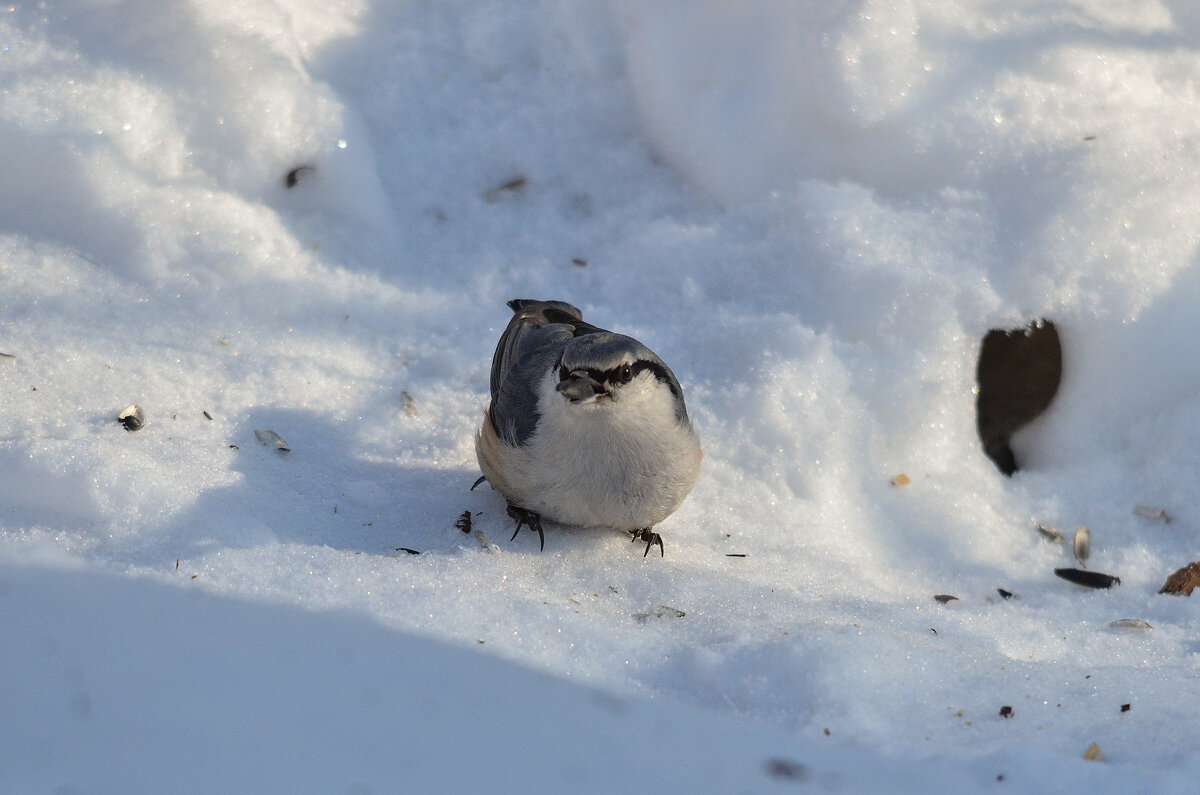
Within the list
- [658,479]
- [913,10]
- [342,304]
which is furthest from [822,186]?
[342,304]

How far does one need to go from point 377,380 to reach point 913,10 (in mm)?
2430

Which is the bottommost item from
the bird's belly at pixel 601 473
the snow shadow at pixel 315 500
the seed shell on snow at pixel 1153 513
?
the snow shadow at pixel 315 500

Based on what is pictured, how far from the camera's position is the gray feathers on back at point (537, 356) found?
2.62 m

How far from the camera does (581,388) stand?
8.41ft

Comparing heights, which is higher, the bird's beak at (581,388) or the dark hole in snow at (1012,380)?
the dark hole in snow at (1012,380)

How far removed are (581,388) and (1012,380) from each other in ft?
5.89

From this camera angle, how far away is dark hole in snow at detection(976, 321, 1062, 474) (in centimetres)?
353

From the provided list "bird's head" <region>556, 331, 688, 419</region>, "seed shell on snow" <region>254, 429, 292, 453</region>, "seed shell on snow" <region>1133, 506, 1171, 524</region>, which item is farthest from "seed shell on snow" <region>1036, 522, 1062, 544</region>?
"seed shell on snow" <region>254, 429, 292, 453</region>

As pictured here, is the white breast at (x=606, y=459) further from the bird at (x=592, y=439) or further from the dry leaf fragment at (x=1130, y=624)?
the dry leaf fragment at (x=1130, y=624)

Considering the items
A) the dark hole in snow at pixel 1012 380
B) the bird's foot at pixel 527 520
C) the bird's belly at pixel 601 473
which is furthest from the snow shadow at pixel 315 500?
the dark hole in snow at pixel 1012 380

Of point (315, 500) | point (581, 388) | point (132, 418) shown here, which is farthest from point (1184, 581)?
point (132, 418)

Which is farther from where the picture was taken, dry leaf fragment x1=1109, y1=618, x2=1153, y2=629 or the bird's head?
dry leaf fragment x1=1109, y1=618, x2=1153, y2=629

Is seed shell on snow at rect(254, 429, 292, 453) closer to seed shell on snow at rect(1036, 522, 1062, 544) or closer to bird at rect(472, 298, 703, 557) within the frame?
bird at rect(472, 298, 703, 557)

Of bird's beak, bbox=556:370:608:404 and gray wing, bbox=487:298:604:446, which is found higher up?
bird's beak, bbox=556:370:608:404
